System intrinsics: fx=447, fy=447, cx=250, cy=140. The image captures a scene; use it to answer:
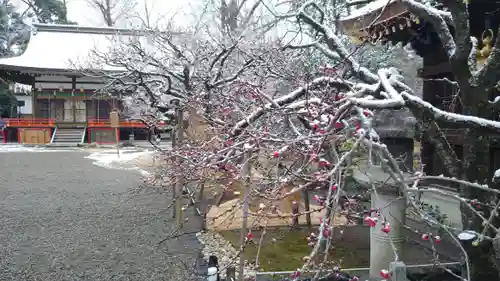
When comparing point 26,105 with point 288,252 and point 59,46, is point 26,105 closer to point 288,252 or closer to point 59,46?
point 59,46

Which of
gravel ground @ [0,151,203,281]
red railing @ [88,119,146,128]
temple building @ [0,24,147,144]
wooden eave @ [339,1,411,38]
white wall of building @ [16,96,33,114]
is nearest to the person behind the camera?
wooden eave @ [339,1,411,38]

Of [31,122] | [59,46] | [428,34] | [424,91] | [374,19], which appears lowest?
[31,122]

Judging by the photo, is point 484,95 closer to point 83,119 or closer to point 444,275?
point 444,275

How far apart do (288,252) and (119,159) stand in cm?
1601

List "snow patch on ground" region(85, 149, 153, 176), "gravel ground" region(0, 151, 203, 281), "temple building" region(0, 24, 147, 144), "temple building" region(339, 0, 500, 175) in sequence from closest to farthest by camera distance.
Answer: "temple building" region(339, 0, 500, 175) → "gravel ground" region(0, 151, 203, 281) → "snow patch on ground" region(85, 149, 153, 176) → "temple building" region(0, 24, 147, 144)

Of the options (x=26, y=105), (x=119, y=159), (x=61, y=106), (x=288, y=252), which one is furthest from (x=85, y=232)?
(x=26, y=105)

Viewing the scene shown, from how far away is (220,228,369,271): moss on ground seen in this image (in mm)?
6539

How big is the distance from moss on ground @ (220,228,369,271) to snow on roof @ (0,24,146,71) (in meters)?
21.6

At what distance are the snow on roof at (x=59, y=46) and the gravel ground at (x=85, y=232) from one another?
14.9 meters

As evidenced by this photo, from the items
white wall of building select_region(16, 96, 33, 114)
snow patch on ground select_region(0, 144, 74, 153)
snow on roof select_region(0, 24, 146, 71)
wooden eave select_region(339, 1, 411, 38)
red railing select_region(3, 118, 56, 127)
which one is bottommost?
snow patch on ground select_region(0, 144, 74, 153)

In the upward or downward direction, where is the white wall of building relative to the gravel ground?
upward

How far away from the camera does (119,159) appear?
21594 millimetres

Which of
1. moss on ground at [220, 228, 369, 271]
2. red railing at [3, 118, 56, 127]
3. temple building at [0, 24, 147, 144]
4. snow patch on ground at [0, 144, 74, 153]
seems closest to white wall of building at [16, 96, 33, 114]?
temple building at [0, 24, 147, 144]

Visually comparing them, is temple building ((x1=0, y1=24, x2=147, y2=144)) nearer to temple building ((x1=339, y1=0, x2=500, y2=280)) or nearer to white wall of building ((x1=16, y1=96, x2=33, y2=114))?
white wall of building ((x1=16, y1=96, x2=33, y2=114))
